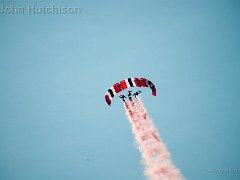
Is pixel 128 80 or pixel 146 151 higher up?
pixel 128 80

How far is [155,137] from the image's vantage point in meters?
36.7

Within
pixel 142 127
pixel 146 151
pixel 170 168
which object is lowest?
pixel 170 168

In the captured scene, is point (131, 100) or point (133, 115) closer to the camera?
point (131, 100)

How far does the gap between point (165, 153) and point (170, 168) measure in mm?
1683

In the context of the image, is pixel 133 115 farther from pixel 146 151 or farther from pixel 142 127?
pixel 146 151

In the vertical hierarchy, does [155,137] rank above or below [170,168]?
above

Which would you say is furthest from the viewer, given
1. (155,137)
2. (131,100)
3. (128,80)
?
(155,137)

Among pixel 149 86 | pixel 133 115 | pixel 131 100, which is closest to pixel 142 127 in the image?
pixel 133 115

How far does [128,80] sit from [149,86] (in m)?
2.21

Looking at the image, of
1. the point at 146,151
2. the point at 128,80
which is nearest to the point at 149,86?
the point at 128,80

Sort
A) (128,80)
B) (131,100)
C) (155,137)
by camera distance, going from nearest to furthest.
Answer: (128,80) < (131,100) < (155,137)

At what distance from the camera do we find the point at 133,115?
120ft

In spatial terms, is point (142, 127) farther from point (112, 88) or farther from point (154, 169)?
point (112, 88)

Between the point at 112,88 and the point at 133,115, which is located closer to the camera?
the point at 112,88
